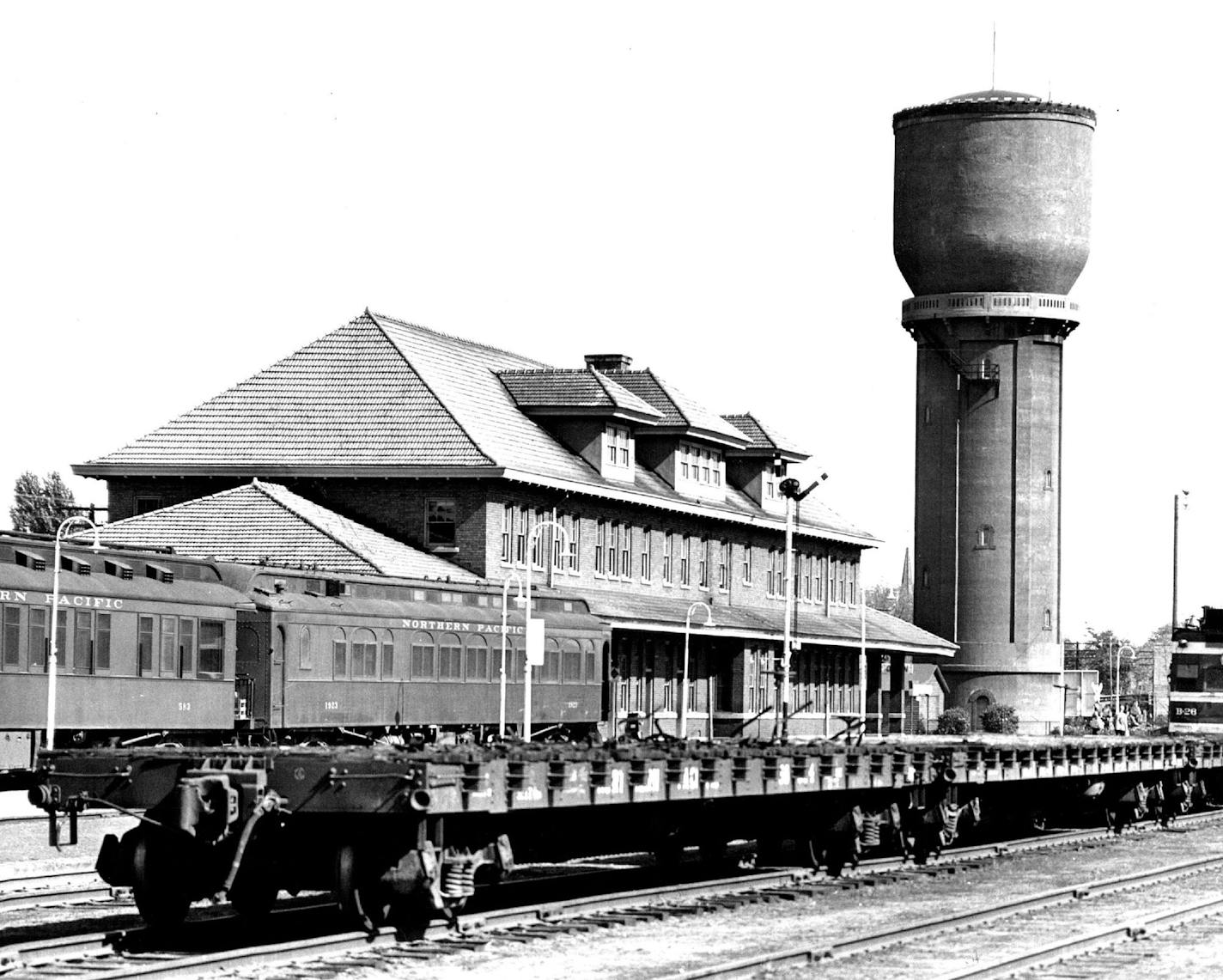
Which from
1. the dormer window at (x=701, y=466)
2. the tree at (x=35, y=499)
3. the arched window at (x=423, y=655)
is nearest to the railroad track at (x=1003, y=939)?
the arched window at (x=423, y=655)

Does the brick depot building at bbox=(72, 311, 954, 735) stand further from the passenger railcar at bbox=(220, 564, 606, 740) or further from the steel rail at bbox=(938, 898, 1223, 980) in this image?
the steel rail at bbox=(938, 898, 1223, 980)

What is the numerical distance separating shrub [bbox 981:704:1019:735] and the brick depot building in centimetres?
1150

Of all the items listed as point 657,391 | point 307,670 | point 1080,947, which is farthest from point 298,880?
point 657,391

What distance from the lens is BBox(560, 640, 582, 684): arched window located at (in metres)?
51.7

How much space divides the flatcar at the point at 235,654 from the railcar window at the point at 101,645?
3 centimetres

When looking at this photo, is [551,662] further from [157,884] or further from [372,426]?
[157,884]

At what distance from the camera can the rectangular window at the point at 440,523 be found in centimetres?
6222

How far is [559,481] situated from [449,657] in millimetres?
19082

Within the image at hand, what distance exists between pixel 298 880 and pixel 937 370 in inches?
3141

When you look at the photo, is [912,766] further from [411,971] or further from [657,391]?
[657,391]

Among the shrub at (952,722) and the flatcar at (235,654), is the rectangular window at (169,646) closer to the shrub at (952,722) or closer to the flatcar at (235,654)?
the flatcar at (235,654)

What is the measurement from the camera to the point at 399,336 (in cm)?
6869

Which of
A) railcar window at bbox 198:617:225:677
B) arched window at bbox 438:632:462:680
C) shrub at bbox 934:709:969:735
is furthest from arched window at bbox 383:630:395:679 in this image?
shrub at bbox 934:709:969:735

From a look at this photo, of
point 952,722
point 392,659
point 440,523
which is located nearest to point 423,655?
point 392,659
